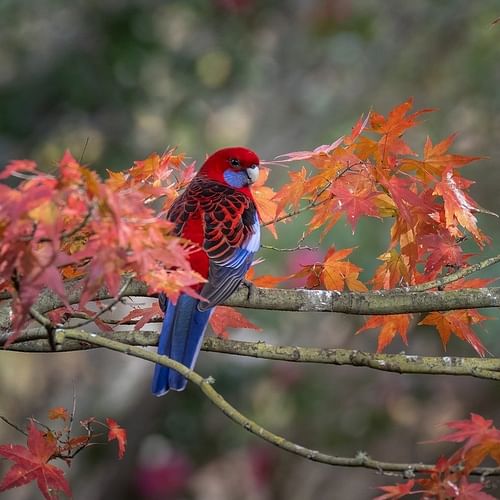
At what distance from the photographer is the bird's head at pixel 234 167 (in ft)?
10.5

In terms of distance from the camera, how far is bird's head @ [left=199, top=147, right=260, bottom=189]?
3211 millimetres

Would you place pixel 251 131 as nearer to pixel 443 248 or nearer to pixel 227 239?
pixel 227 239

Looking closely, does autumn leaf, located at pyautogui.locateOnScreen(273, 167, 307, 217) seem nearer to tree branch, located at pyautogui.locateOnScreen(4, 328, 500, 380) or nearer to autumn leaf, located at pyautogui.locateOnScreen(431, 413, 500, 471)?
tree branch, located at pyautogui.locateOnScreen(4, 328, 500, 380)

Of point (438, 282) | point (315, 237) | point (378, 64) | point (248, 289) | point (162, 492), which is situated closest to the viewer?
point (438, 282)

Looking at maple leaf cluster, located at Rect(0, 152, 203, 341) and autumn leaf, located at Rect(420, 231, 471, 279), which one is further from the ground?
autumn leaf, located at Rect(420, 231, 471, 279)

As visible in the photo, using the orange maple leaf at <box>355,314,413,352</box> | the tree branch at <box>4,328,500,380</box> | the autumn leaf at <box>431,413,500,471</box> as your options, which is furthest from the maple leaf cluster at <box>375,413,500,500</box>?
the orange maple leaf at <box>355,314,413,352</box>

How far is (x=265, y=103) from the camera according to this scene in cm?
830

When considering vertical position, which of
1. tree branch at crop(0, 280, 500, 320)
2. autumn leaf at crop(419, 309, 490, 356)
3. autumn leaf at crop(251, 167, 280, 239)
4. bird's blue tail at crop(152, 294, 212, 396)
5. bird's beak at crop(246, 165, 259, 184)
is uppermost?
bird's beak at crop(246, 165, 259, 184)

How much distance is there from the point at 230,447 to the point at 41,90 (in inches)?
124

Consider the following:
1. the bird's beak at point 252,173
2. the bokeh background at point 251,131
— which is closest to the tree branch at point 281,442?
the bird's beak at point 252,173

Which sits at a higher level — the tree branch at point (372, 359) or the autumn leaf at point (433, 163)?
the autumn leaf at point (433, 163)

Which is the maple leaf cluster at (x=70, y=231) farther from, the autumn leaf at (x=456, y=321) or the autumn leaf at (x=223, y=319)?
the autumn leaf at (x=456, y=321)

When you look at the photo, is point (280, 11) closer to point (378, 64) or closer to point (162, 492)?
point (378, 64)

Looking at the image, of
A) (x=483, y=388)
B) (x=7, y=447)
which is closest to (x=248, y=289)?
(x=7, y=447)
